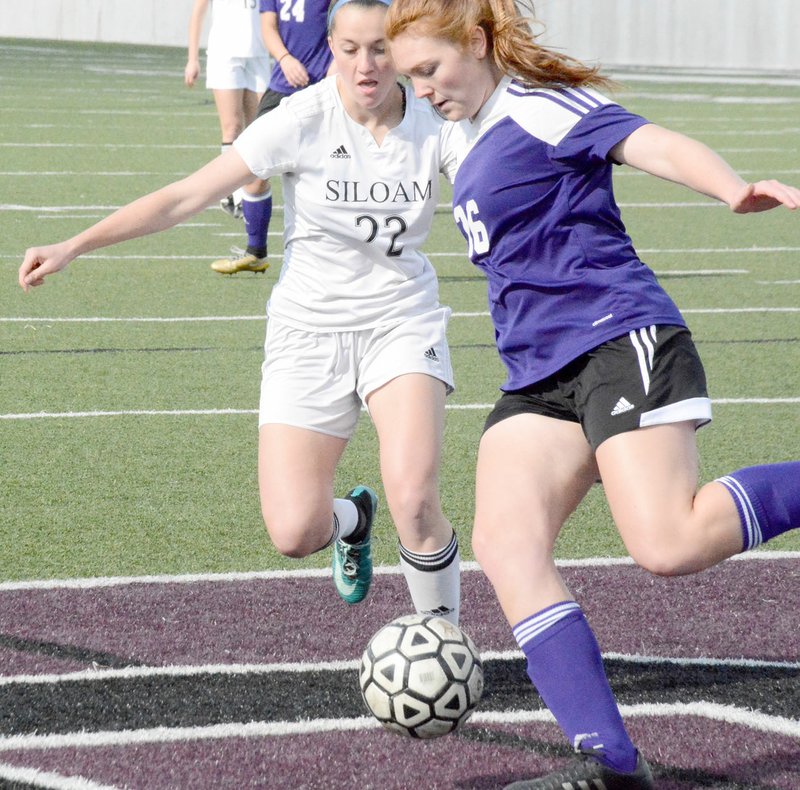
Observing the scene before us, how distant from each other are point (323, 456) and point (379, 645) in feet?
3.11

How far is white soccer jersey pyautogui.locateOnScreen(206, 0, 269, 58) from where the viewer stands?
11.2 metres

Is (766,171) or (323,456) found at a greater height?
(323,456)

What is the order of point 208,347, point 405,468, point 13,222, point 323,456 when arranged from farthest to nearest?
point 13,222 → point 208,347 → point 323,456 → point 405,468

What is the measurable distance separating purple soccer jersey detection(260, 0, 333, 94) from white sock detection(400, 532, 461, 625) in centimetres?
622

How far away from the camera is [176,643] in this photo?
14.2 ft

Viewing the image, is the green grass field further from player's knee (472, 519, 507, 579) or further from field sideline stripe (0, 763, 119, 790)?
field sideline stripe (0, 763, 119, 790)

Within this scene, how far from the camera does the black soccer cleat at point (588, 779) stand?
317 cm

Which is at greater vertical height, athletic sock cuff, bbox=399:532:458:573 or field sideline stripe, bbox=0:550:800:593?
athletic sock cuff, bbox=399:532:458:573

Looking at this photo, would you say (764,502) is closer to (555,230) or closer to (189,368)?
(555,230)

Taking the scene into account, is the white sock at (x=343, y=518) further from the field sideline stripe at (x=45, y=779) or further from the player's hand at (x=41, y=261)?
the field sideline stripe at (x=45, y=779)

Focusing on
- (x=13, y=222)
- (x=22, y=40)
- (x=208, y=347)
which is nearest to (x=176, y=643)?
(x=208, y=347)

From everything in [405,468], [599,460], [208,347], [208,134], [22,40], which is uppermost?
[599,460]

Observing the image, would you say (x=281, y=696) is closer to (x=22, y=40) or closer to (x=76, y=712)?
(x=76, y=712)

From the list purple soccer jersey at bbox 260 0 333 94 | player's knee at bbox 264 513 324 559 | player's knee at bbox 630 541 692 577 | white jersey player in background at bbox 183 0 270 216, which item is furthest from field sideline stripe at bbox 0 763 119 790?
white jersey player in background at bbox 183 0 270 216
